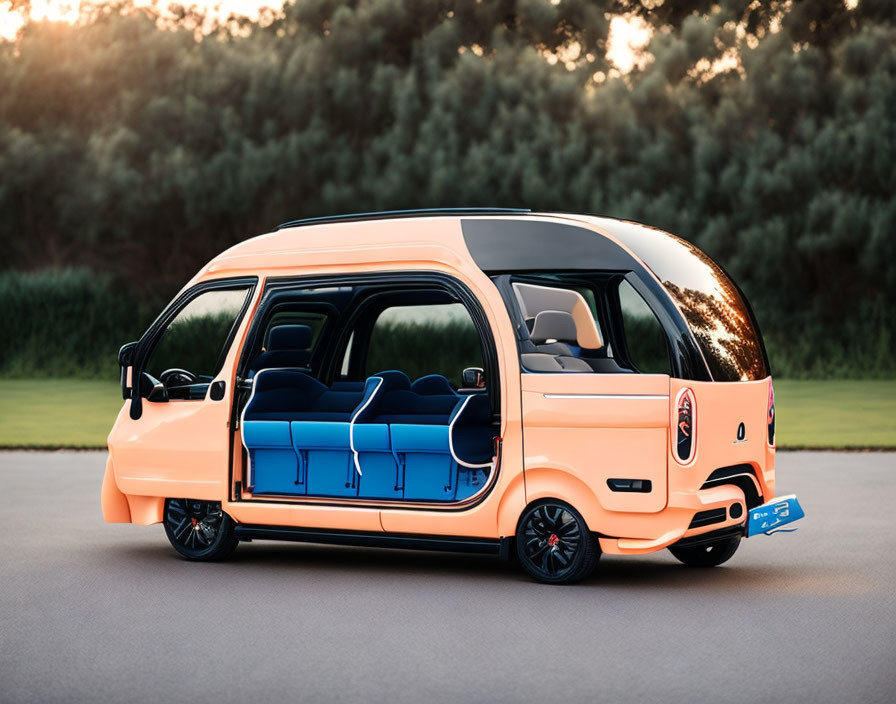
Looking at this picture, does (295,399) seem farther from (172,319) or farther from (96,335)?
(96,335)

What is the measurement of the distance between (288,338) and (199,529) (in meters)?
1.61

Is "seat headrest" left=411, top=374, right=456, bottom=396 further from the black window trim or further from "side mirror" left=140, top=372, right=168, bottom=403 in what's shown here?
"side mirror" left=140, top=372, right=168, bottom=403

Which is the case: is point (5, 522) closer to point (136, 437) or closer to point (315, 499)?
point (136, 437)

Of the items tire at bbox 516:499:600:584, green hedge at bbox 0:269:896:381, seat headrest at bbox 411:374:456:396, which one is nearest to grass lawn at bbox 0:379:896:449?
green hedge at bbox 0:269:896:381

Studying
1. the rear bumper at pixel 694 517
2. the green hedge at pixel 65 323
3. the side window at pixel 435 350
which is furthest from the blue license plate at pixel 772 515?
the green hedge at pixel 65 323

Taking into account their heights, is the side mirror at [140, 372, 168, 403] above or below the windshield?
below

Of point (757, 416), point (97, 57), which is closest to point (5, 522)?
point (757, 416)

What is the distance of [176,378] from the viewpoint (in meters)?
11.1

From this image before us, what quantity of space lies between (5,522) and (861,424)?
15767mm

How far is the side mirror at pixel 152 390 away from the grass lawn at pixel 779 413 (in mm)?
9884

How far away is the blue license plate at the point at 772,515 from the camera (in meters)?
9.18

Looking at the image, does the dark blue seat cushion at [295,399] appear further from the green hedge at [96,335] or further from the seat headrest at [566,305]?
the green hedge at [96,335]

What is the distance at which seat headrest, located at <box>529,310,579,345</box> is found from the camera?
930 cm

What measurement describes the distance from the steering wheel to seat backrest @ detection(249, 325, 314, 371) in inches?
19.0
